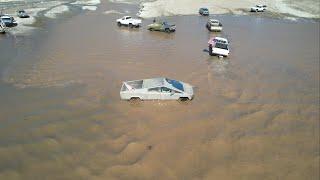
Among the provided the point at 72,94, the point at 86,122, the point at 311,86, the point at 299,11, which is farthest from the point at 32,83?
the point at 299,11

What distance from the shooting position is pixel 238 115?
76.1ft

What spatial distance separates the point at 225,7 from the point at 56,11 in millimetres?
29530

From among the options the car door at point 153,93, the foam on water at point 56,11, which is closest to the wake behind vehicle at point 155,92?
the car door at point 153,93

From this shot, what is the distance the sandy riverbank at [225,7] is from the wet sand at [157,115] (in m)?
26.5

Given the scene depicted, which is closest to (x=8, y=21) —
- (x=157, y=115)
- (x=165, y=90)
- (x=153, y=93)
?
(x=153, y=93)

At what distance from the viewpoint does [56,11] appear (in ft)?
196

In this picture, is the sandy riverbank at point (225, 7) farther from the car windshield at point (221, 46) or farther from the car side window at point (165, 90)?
the car side window at point (165, 90)

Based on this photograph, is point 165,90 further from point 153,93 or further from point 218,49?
point 218,49

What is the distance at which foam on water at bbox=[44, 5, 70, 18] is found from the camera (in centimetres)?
5597

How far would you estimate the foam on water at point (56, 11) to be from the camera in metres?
56.0

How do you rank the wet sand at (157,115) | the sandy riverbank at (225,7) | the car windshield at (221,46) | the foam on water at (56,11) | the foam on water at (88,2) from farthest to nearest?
the foam on water at (88,2), the sandy riverbank at (225,7), the foam on water at (56,11), the car windshield at (221,46), the wet sand at (157,115)

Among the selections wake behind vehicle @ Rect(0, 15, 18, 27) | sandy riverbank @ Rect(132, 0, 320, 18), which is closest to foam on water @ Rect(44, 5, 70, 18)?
wake behind vehicle @ Rect(0, 15, 18, 27)

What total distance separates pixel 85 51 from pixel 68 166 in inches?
760

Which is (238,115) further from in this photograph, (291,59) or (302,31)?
(302,31)
